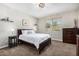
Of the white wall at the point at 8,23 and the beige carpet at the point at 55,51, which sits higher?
the white wall at the point at 8,23

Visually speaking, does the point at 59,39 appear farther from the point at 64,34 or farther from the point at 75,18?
the point at 75,18

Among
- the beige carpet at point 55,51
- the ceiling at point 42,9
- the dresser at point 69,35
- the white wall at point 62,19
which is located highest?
the ceiling at point 42,9

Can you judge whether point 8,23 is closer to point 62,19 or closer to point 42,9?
point 42,9

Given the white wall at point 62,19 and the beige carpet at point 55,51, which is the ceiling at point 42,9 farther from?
the beige carpet at point 55,51

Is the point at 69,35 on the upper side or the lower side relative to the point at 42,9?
lower

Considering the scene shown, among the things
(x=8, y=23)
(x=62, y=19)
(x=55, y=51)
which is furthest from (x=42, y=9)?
(x=55, y=51)

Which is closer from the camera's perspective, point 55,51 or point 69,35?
point 55,51

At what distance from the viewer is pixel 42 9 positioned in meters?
2.04

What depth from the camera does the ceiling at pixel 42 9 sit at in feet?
6.23

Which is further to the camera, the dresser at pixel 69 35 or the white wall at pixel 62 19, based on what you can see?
the dresser at pixel 69 35

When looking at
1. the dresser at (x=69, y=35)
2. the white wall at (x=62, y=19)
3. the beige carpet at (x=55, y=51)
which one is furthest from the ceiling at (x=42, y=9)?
the beige carpet at (x=55, y=51)

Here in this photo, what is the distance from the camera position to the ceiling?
6.23ft

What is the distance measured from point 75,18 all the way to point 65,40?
2.08 ft

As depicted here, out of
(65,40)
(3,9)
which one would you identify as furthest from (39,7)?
(65,40)
